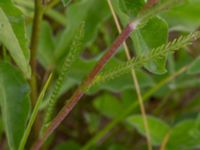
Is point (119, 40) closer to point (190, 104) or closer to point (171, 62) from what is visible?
point (171, 62)

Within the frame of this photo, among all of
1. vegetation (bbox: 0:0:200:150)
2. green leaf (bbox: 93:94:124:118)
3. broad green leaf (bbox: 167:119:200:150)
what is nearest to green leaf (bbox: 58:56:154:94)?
vegetation (bbox: 0:0:200:150)

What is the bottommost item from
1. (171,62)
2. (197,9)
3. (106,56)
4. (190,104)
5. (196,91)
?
(196,91)

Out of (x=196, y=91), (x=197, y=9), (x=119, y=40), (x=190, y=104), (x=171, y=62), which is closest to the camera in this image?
(x=119, y=40)

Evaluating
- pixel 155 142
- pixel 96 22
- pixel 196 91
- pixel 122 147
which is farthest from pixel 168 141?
pixel 196 91

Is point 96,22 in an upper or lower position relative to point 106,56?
lower

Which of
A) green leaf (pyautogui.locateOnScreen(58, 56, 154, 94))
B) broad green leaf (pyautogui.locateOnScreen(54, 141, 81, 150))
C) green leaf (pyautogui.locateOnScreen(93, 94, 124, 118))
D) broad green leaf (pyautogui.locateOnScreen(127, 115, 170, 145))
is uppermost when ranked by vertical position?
green leaf (pyautogui.locateOnScreen(58, 56, 154, 94))

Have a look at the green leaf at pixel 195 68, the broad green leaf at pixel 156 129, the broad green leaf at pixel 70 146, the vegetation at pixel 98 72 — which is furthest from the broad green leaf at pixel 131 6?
the broad green leaf at pixel 70 146

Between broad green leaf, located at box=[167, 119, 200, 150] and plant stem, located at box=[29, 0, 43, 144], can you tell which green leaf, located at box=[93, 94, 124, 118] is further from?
plant stem, located at box=[29, 0, 43, 144]
